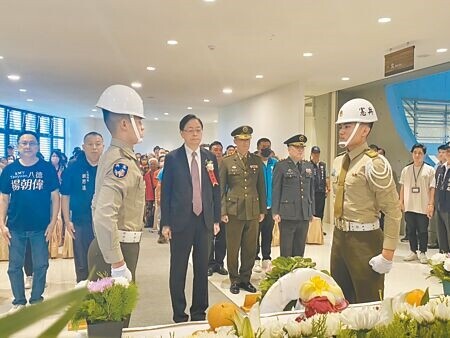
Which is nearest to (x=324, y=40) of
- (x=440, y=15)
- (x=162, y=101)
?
(x=440, y=15)

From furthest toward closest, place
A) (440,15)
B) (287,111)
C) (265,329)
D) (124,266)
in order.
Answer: (287,111) < (440,15) < (124,266) < (265,329)

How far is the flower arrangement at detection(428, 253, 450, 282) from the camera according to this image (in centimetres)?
181

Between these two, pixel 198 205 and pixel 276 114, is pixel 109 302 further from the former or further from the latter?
pixel 276 114

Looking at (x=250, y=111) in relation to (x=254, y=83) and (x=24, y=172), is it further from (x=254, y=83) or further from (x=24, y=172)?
(x=24, y=172)

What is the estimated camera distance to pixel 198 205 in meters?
3.33

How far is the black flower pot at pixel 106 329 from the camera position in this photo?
125cm

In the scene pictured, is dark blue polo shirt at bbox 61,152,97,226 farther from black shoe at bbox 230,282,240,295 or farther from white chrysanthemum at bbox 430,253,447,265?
white chrysanthemum at bbox 430,253,447,265

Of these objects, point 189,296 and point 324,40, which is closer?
point 189,296

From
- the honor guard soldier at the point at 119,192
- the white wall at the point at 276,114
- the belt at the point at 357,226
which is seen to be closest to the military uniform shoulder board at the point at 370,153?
the belt at the point at 357,226

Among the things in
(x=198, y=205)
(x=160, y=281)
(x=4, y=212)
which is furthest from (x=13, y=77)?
(x=198, y=205)

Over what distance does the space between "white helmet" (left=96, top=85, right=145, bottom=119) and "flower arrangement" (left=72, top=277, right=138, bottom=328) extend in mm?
995

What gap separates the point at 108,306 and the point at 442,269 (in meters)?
1.35

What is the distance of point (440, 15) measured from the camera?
4.91 metres

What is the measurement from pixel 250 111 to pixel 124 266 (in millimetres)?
9997
